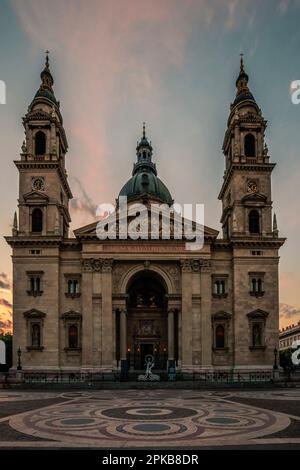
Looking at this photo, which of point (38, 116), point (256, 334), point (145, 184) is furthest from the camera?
point (145, 184)

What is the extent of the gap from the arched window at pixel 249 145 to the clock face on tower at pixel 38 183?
2500 cm

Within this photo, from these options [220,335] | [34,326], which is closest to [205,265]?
[220,335]

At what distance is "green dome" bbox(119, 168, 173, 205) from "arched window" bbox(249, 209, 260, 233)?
2455 cm

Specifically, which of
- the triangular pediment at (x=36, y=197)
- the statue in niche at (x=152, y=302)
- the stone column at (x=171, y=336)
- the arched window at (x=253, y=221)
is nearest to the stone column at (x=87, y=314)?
the stone column at (x=171, y=336)

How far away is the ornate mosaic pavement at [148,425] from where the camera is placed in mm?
14469

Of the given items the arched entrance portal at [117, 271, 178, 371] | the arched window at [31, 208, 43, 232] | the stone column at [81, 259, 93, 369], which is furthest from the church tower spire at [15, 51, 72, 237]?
the arched entrance portal at [117, 271, 178, 371]

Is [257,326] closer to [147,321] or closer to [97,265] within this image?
[147,321]

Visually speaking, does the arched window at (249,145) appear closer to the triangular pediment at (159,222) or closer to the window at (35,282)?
the triangular pediment at (159,222)

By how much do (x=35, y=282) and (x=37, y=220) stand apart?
24.3ft

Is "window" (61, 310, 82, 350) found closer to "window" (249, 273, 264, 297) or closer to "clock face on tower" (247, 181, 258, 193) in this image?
"window" (249, 273, 264, 297)

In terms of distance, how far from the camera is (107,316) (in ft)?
184
